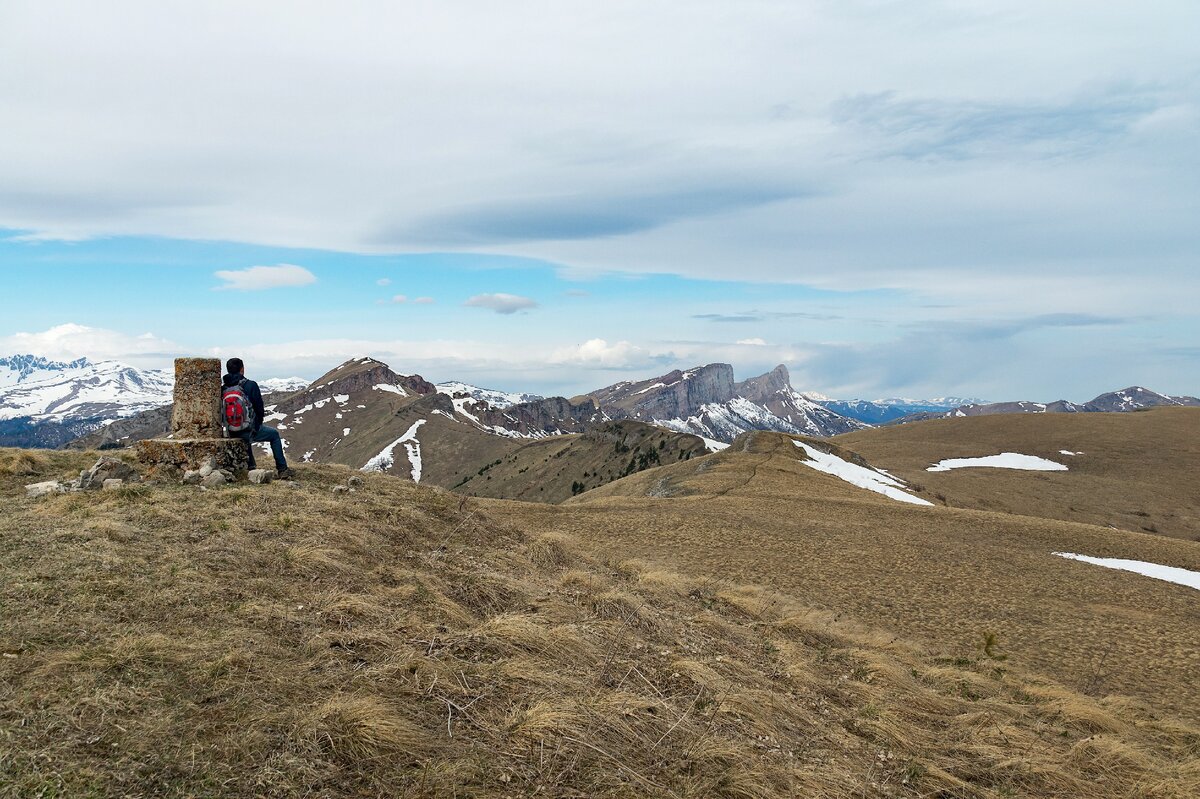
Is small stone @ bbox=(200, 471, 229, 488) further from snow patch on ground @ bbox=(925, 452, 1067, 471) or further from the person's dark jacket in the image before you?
snow patch on ground @ bbox=(925, 452, 1067, 471)

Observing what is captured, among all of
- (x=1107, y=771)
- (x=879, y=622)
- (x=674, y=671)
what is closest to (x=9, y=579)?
(x=674, y=671)

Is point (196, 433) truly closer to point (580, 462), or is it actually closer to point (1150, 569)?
point (1150, 569)

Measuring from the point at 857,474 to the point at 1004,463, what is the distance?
110 feet

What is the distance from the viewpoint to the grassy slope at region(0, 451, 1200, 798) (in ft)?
18.2

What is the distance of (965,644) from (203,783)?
15.4 meters

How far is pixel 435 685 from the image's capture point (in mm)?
6930

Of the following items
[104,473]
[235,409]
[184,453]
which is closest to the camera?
[104,473]

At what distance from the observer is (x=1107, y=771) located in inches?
337

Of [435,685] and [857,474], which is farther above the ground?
[435,685]

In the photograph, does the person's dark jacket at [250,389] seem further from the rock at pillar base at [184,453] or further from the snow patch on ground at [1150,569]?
the snow patch on ground at [1150,569]

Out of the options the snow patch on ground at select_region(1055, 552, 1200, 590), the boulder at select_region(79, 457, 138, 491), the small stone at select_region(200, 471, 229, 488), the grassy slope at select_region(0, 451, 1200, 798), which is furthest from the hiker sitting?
the snow patch on ground at select_region(1055, 552, 1200, 590)

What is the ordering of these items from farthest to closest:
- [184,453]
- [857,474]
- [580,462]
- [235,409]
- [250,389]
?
[580,462] → [857,474] → [250,389] → [235,409] → [184,453]

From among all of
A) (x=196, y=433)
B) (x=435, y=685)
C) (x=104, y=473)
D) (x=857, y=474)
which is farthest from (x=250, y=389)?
(x=857, y=474)

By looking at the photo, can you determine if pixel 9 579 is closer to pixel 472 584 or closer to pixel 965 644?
pixel 472 584
